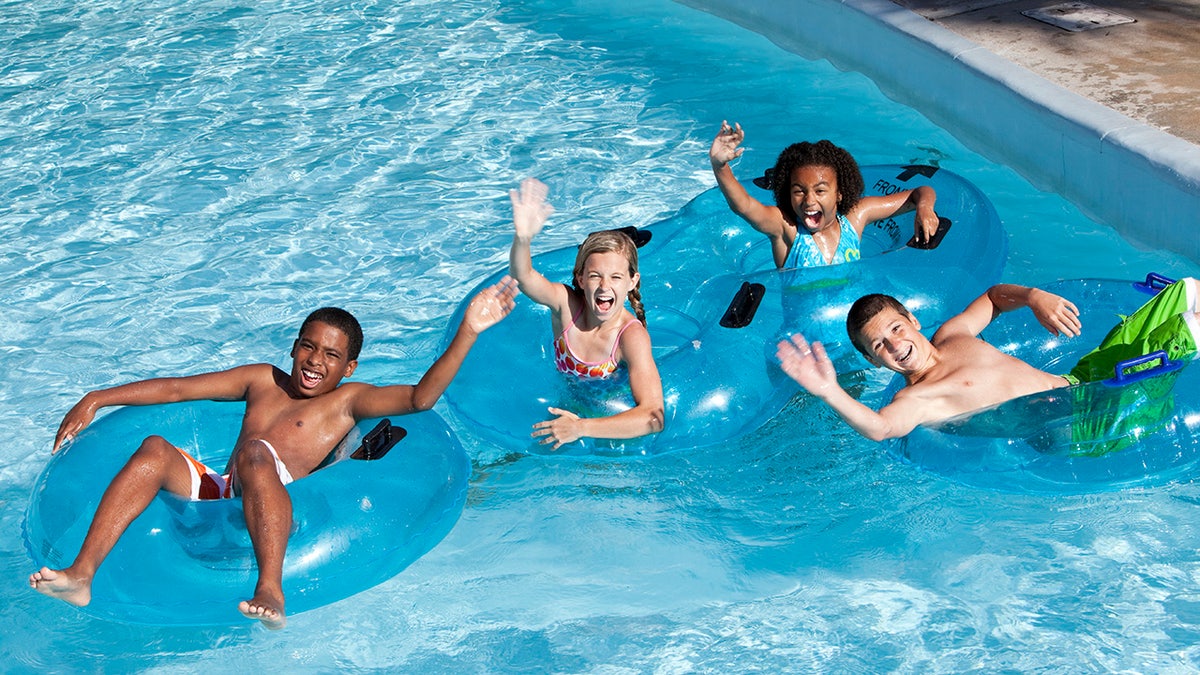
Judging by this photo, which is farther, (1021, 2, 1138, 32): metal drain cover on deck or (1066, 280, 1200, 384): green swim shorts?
(1021, 2, 1138, 32): metal drain cover on deck

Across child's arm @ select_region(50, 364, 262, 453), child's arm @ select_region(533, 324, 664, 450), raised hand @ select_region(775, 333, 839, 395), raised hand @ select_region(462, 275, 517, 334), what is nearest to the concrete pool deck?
raised hand @ select_region(775, 333, 839, 395)

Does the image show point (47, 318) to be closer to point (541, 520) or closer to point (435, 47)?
point (541, 520)

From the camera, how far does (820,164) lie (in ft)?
14.3

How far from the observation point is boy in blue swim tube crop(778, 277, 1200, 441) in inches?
142

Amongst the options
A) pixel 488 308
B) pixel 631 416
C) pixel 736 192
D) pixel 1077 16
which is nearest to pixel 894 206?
pixel 736 192

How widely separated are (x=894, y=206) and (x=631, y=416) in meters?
1.55

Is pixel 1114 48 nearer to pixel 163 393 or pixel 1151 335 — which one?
pixel 1151 335

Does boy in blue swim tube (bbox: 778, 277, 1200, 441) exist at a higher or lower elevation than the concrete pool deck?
lower

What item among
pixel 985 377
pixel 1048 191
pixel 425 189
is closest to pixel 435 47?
pixel 425 189

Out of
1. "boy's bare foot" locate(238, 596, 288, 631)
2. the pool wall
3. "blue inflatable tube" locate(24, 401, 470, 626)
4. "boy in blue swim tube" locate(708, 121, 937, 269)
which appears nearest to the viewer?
"boy's bare foot" locate(238, 596, 288, 631)

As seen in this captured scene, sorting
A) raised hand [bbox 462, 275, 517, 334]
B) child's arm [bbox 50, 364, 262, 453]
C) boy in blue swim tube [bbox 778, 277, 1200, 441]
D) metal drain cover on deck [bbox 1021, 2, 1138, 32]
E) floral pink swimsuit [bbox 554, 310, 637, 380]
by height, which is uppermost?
metal drain cover on deck [bbox 1021, 2, 1138, 32]

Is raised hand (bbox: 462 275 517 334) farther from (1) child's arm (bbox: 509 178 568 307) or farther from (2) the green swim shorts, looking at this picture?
(2) the green swim shorts

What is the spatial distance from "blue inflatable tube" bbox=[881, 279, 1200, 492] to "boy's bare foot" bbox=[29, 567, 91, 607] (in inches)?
87.6

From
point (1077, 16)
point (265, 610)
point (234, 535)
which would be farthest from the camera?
point (1077, 16)
